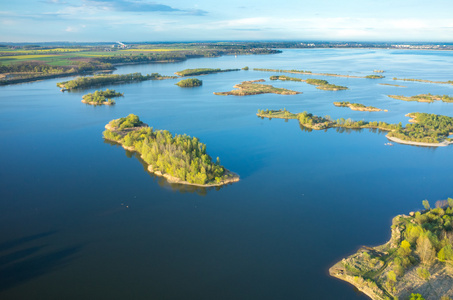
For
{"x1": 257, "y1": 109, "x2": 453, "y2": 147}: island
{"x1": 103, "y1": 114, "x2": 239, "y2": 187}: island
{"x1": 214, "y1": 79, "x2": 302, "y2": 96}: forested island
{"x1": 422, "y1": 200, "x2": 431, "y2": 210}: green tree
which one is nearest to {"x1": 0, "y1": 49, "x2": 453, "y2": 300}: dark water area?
{"x1": 103, "y1": 114, "x2": 239, "y2": 187}: island

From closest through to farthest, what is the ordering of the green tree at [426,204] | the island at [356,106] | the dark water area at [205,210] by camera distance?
the dark water area at [205,210] → the green tree at [426,204] → the island at [356,106]

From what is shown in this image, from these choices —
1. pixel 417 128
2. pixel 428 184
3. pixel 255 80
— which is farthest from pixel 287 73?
pixel 428 184

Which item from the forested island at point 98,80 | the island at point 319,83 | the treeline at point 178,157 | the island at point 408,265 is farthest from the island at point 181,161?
the island at point 319,83

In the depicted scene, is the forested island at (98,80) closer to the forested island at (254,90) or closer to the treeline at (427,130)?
the forested island at (254,90)

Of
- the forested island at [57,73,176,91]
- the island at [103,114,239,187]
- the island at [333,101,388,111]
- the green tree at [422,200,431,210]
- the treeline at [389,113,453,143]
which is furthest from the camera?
the forested island at [57,73,176,91]

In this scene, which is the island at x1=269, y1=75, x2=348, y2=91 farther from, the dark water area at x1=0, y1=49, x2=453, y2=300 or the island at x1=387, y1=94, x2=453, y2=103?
the dark water area at x1=0, y1=49, x2=453, y2=300

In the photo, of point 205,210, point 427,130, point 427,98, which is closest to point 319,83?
point 427,98

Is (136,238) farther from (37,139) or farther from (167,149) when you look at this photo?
(37,139)
